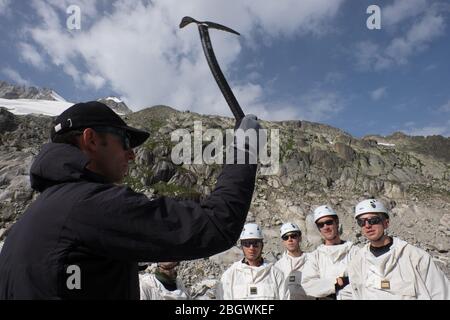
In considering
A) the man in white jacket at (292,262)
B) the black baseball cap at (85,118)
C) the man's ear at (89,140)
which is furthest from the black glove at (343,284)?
the man's ear at (89,140)

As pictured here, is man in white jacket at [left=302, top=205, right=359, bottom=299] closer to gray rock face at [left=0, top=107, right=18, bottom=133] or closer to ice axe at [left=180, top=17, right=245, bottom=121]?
ice axe at [left=180, top=17, right=245, bottom=121]

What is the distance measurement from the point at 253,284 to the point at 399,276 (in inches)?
121

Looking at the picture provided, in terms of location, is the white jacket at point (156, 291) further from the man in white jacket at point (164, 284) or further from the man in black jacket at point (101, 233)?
the man in black jacket at point (101, 233)

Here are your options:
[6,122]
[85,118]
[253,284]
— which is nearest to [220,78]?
[85,118]

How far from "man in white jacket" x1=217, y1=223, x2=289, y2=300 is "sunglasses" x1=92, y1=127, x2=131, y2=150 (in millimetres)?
6570

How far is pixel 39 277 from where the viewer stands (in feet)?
5.96

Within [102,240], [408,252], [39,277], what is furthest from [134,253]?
[408,252]

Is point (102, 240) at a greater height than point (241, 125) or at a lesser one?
lesser

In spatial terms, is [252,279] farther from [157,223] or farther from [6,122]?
[6,122]

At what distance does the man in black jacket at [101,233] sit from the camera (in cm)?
180

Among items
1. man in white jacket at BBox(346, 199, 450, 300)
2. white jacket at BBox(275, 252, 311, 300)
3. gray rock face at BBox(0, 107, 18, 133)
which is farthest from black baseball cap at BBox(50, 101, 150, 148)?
gray rock face at BBox(0, 107, 18, 133)

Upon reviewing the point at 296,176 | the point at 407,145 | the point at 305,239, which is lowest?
the point at 305,239

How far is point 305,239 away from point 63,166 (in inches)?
1479
